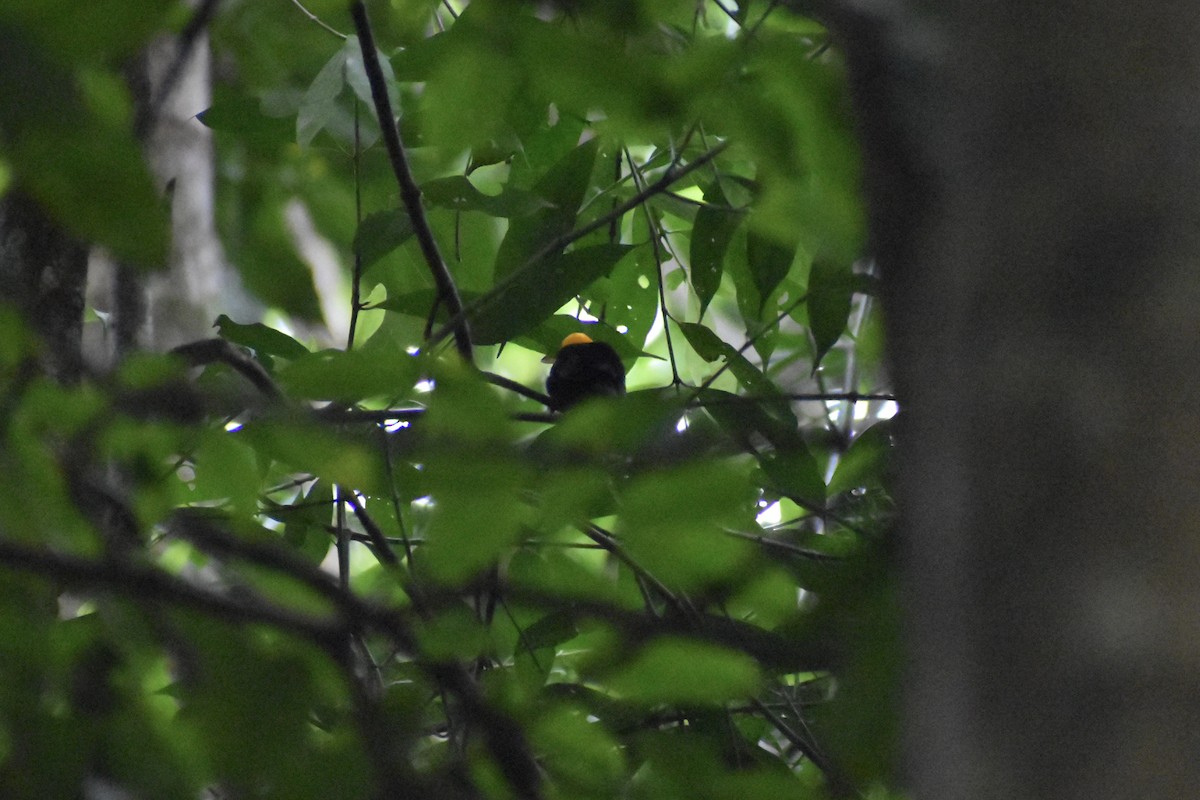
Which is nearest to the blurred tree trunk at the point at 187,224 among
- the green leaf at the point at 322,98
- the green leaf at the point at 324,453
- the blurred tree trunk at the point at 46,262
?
the blurred tree trunk at the point at 46,262

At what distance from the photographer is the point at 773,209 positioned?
67 cm

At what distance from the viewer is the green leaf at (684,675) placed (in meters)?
0.51

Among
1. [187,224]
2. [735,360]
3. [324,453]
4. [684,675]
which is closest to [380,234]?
[735,360]

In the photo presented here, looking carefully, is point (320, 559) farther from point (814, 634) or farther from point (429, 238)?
point (814, 634)

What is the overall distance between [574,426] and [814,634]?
0.16 metres

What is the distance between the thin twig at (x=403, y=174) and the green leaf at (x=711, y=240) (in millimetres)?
265

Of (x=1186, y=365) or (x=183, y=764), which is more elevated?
Answer: (x=1186, y=365)

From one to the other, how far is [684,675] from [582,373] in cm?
75

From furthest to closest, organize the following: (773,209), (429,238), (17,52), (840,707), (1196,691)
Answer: (429,238), (773,209), (840,707), (17,52), (1196,691)

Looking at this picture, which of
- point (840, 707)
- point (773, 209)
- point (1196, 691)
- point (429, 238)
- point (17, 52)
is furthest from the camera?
point (429, 238)

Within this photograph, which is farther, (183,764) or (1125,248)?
(183,764)

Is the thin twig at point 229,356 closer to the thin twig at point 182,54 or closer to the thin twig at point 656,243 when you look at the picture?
the thin twig at point 182,54

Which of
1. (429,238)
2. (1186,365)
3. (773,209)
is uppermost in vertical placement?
(429,238)

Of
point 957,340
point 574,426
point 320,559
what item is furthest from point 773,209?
point 320,559
